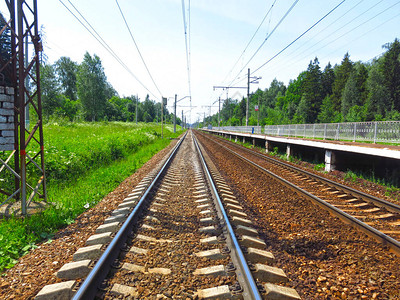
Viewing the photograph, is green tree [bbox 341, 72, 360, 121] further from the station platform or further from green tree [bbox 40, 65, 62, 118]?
green tree [bbox 40, 65, 62, 118]

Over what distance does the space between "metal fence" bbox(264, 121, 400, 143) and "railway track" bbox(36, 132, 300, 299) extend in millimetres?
9069

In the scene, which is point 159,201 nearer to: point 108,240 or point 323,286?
point 108,240

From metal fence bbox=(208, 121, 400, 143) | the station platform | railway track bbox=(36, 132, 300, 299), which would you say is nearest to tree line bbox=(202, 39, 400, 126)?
metal fence bbox=(208, 121, 400, 143)

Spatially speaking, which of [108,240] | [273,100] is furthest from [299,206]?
[273,100]

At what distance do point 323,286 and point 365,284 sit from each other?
539 millimetres

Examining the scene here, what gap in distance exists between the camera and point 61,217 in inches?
197

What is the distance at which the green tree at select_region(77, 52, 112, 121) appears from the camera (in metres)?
62.6

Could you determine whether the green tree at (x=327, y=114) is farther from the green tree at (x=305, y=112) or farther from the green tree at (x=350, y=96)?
the green tree at (x=305, y=112)

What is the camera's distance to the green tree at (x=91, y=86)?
2466 inches

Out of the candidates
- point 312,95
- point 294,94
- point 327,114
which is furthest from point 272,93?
point 327,114

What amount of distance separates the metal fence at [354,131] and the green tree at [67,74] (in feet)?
294

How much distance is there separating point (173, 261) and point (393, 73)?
73041 mm

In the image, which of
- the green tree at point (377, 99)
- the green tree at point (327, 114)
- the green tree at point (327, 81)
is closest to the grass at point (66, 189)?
the green tree at point (377, 99)

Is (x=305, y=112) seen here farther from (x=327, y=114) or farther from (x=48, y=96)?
(x=48, y=96)
